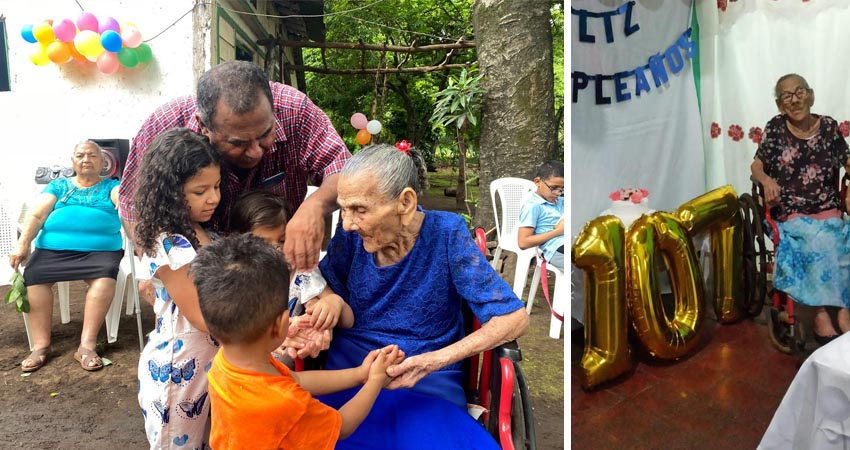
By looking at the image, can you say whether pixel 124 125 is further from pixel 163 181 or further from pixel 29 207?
pixel 163 181

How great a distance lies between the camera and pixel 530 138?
178 inches

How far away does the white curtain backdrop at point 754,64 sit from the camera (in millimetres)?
1027

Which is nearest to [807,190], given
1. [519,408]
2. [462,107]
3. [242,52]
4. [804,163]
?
[804,163]

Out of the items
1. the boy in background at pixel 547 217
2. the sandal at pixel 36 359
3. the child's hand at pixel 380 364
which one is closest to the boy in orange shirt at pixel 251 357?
the child's hand at pixel 380 364

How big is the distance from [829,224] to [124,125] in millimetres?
4983

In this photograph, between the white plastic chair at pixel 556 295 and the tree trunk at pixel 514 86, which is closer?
the white plastic chair at pixel 556 295

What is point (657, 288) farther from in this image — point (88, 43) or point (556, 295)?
point (88, 43)

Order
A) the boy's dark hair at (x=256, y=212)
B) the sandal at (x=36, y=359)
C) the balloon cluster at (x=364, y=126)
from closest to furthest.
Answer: the boy's dark hair at (x=256, y=212) < the sandal at (x=36, y=359) < the balloon cluster at (x=364, y=126)

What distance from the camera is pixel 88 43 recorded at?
173 inches

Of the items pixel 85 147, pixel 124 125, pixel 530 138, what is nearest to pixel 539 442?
pixel 530 138

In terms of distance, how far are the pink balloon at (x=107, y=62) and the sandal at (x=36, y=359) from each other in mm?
2239

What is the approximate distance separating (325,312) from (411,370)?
0.29 meters

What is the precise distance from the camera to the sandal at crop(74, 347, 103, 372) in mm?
3268

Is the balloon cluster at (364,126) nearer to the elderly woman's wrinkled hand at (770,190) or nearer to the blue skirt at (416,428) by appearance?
the blue skirt at (416,428)
